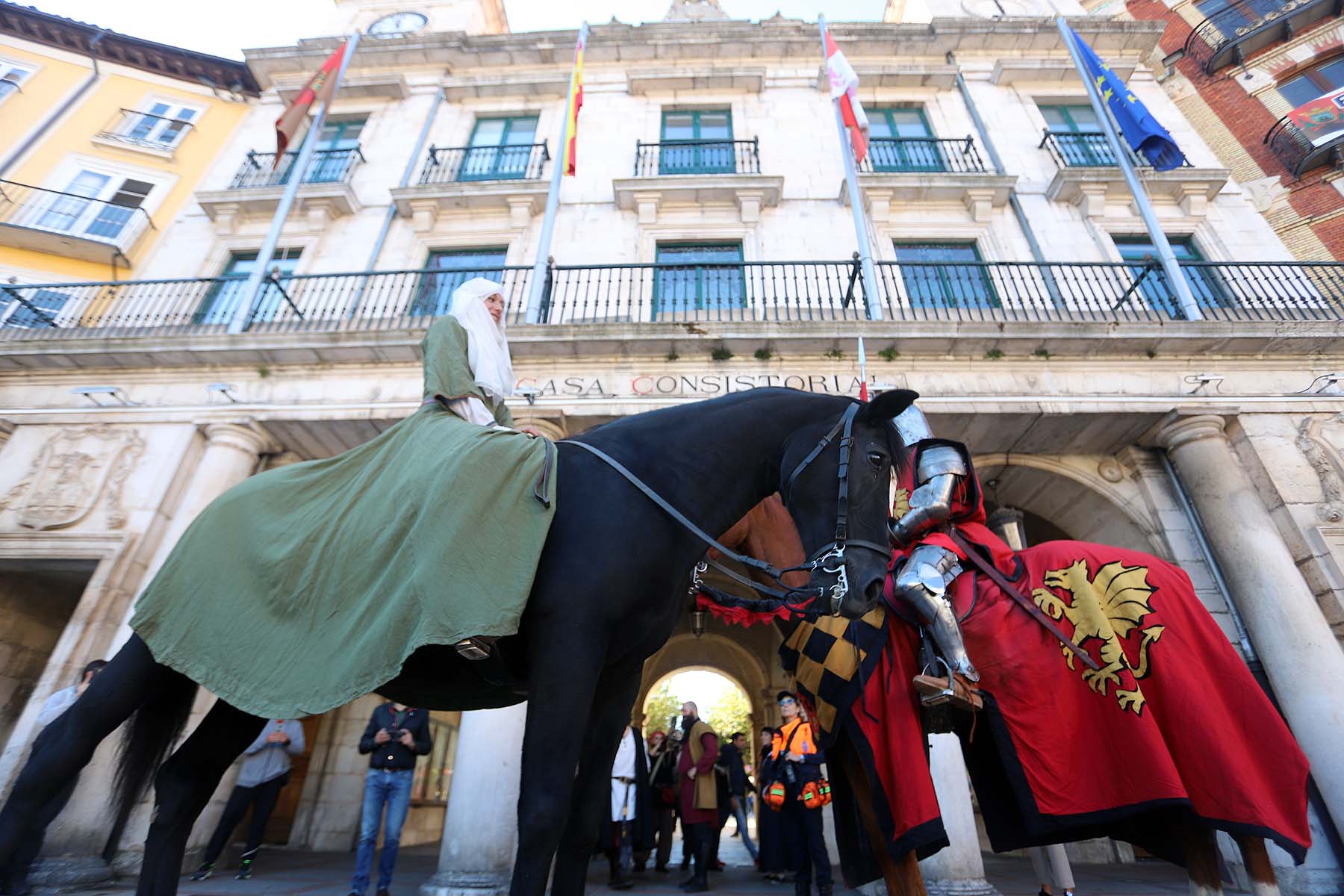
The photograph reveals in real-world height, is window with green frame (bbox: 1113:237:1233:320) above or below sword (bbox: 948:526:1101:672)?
above

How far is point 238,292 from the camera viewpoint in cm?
1098

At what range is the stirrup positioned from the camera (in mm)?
2156

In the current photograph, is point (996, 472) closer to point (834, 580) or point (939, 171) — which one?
point (939, 171)

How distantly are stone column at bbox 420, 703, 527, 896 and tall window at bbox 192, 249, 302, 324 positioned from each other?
7.62m

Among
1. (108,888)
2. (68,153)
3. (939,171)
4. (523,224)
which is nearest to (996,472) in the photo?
(939,171)

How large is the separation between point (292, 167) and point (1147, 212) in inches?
640

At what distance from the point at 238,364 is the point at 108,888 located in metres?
6.25

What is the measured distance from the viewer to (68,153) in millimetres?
13430

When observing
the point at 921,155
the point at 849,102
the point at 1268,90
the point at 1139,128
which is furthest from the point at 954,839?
the point at 1268,90

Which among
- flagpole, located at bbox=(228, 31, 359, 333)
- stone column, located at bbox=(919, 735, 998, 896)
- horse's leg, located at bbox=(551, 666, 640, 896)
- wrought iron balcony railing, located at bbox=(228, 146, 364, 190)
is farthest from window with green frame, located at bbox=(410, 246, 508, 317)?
stone column, located at bbox=(919, 735, 998, 896)

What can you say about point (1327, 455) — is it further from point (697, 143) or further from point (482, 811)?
point (697, 143)

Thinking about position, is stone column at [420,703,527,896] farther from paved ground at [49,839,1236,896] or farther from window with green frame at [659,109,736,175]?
window with green frame at [659,109,736,175]

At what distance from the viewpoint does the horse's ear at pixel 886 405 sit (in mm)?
2688

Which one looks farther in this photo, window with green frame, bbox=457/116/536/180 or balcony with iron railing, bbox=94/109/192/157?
balcony with iron railing, bbox=94/109/192/157
